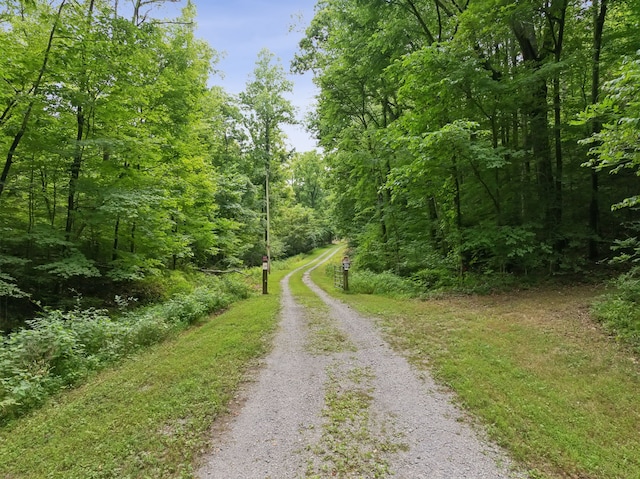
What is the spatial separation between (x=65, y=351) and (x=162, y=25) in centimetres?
1442

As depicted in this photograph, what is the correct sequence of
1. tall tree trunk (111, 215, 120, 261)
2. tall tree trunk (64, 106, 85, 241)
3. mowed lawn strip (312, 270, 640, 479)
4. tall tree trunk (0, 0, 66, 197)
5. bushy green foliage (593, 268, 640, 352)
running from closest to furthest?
mowed lawn strip (312, 270, 640, 479) → bushy green foliage (593, 268, 640, 352) → tall tree trunk (0, 0, 66, 197) → tall tree trunk (64, 106, 85, 241) → tall tree trunk (111, 215, 120, 261)

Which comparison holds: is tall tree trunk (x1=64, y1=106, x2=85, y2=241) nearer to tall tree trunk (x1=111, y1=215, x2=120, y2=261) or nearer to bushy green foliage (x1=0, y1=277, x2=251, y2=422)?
tall tree trunk (x1=111, y1=215, x2=120, y2=261)

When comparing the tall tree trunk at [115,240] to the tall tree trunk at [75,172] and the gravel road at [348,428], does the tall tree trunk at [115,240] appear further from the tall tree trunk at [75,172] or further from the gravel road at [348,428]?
the gravel road at [348,428]

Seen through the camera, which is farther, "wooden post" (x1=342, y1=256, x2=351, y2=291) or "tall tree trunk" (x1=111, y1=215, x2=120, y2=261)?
"wooden post" (x1=342, y1=256, x2=351, y2=291)

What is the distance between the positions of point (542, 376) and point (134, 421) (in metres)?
5.15

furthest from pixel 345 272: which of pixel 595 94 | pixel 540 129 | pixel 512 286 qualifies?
pixel 595 94

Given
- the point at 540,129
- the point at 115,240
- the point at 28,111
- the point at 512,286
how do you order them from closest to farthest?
the point at 28,111 < the point at 512,286 < the point at 540,129 < the point at 115,240

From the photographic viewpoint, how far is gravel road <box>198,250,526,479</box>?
9.21 feet

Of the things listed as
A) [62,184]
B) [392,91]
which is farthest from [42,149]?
[392,91]

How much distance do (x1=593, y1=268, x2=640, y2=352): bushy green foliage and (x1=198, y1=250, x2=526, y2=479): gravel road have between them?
12.8 feet

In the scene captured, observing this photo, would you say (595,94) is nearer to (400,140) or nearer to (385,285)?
(400,140)

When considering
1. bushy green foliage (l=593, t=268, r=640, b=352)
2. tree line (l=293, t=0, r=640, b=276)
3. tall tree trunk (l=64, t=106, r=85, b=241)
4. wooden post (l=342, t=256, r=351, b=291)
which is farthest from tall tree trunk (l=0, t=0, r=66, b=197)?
bushy green foliage (l=593, t=268, r=640, b=352)

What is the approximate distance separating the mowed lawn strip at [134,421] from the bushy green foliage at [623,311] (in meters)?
6.39

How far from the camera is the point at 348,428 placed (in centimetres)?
340
